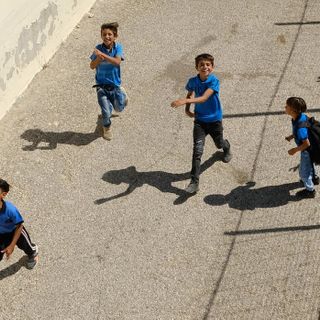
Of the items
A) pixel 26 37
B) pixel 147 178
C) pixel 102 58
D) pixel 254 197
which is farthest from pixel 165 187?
pixel 26 37

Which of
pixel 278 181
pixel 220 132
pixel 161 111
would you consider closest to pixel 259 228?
pixel 278 181

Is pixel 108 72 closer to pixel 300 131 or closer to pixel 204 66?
pixel 204 66

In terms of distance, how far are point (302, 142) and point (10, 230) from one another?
11.1 ft

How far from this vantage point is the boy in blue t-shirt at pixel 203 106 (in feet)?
21.6

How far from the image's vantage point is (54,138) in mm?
8422

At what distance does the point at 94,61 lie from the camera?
7414 mm

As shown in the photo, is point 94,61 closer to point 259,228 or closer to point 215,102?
point 215,102

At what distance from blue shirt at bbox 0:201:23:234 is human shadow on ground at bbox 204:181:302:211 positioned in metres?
2.49

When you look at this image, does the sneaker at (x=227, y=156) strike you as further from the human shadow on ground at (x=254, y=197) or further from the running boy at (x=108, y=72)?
the running boy at (x=108, y=72)

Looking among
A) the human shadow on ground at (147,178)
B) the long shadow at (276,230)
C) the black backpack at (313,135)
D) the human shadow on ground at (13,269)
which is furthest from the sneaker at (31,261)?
the black backpack at (313,135)

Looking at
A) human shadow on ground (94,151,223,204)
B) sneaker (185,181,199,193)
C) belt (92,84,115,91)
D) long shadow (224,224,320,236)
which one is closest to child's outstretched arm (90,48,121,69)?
belt (92,84,115,91)

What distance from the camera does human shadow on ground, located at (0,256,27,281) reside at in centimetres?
652

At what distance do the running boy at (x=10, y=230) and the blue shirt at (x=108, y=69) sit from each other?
2.55 metres

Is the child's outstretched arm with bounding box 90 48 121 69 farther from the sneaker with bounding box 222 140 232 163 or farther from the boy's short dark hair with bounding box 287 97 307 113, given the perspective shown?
the boy's short dark hair with bounding box 287 97 307 113
